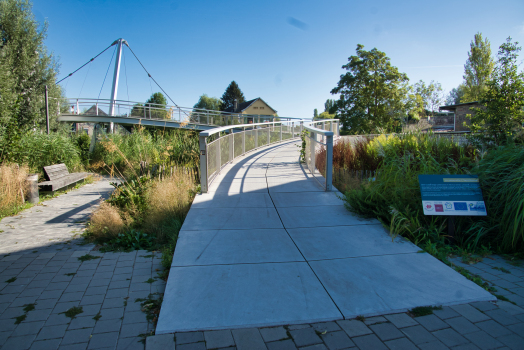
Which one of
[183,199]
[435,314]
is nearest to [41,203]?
[183,199]

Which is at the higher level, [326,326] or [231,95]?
[231,95]

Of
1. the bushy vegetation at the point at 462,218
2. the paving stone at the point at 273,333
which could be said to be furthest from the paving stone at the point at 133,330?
the bushy vegetation at the point at 462,218

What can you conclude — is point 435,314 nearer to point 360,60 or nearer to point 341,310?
point 341,310

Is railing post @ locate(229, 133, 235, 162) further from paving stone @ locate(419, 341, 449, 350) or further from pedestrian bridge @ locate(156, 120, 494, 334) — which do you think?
paving stone @ locate(419, 341, 449, 350)

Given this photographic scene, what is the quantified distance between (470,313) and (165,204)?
487 centimetres

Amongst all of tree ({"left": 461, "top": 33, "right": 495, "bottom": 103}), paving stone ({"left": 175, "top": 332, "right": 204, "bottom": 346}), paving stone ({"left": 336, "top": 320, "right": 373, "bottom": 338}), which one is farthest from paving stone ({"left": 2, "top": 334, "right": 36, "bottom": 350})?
tree ({"left": 461, "top": 33, "right": 495, "bottom": 103})

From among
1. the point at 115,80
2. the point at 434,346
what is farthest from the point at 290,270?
the point at 115,80

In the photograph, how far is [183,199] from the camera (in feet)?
20.6

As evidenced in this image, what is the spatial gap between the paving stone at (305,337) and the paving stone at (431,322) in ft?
3.01

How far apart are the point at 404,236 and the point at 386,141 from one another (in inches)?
171

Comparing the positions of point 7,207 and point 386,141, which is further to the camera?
point 386,141

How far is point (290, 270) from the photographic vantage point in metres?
3.58

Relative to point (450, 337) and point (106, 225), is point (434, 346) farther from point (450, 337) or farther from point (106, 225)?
point (106, 225)

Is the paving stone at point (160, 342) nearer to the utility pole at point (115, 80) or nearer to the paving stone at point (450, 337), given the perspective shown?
the paving stone at point (450, 337)
